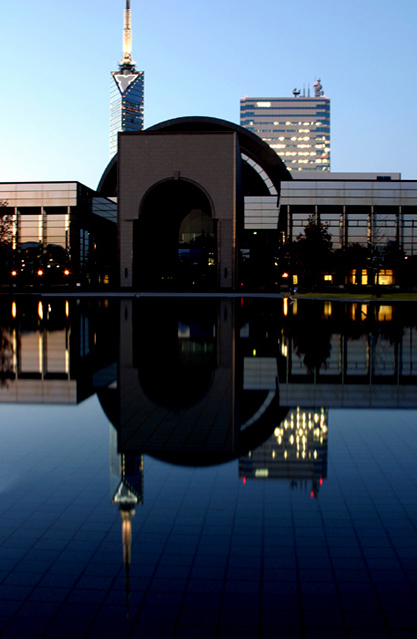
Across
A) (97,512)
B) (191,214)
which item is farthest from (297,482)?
(191,214)

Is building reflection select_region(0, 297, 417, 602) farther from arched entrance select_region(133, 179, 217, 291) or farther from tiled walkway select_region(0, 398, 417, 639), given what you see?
arched entrance select_region(133, 179, 217, 291)

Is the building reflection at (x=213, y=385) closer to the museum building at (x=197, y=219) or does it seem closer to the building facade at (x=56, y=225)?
the museum building at (x=197, y=219)

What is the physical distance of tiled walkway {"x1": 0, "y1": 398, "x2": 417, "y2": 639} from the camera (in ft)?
13.1

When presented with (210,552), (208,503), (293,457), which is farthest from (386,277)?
(210,552)

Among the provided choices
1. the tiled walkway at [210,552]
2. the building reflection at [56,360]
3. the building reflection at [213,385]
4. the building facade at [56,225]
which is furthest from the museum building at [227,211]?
the tiled walkway at [210,552]

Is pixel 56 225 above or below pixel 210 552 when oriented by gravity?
above

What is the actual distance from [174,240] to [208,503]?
83821 millimetres

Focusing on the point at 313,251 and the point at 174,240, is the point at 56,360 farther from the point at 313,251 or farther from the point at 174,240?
the point at 174,240

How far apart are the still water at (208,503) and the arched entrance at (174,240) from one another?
54.5 meters

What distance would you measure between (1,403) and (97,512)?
590cm

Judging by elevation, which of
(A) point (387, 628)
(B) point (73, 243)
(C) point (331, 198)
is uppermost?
(C) point (331, 198)

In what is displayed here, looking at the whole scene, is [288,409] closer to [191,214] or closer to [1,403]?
[1,403]

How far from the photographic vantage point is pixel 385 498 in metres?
6.29

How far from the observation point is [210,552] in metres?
4.98
